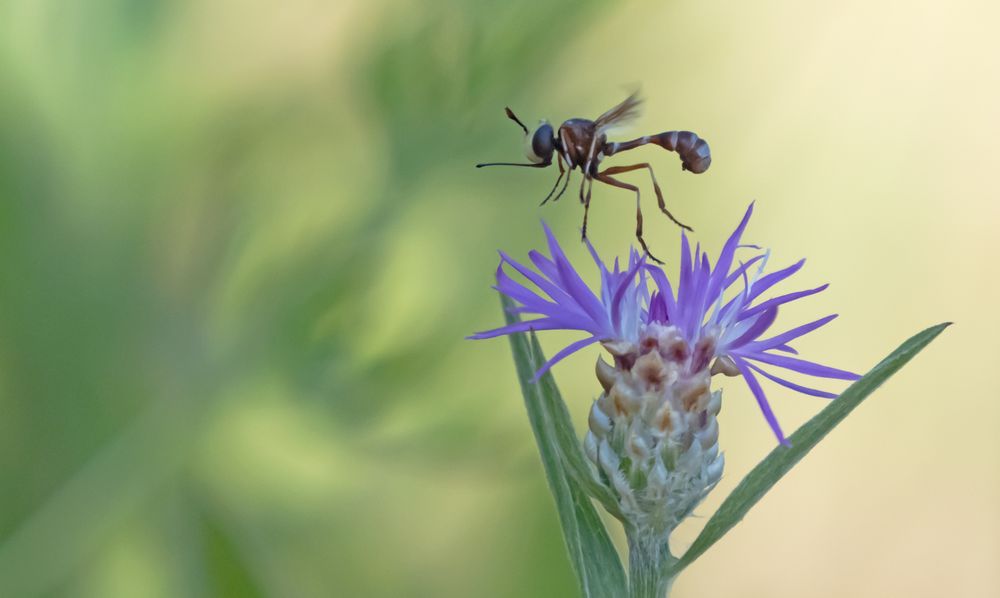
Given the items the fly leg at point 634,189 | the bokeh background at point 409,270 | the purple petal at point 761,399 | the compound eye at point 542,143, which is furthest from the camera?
the bokeh background at point 409,270

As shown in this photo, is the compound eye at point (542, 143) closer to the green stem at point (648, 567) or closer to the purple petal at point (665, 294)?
the purple petal at point (665, 294)

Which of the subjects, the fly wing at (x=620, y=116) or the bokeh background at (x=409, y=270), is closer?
the fly wing at (x=620, y=116)

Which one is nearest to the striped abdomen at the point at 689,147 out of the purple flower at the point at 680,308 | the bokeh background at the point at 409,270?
the purple flower at the point at 680,308

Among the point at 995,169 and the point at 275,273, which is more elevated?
the point at 275,273

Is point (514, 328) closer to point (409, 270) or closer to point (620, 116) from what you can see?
point (620, 116)

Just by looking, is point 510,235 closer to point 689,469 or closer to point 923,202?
point 923,202

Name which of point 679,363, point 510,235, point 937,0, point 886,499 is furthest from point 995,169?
point 679,363

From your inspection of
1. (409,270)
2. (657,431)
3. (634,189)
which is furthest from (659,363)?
(409,270)
